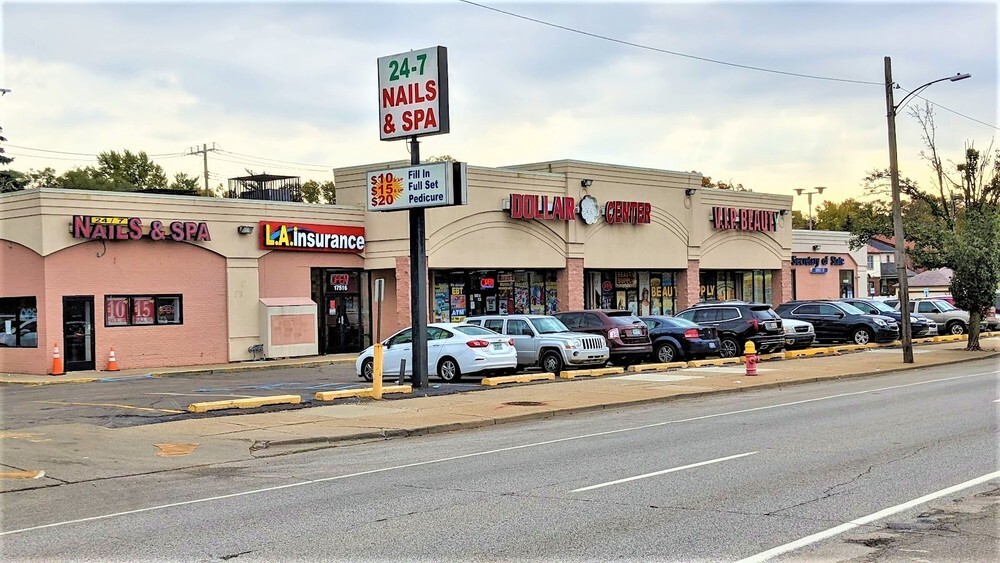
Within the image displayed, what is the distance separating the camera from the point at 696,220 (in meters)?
50.2

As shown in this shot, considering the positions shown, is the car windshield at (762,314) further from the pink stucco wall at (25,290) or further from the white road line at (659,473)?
the pink stucco wall at (25,290)

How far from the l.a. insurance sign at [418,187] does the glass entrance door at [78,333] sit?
1241 centimetres

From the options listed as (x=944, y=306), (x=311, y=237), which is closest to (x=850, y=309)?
(x=944, y=306)

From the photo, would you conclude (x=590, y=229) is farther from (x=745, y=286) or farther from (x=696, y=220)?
(x=745, y=286)

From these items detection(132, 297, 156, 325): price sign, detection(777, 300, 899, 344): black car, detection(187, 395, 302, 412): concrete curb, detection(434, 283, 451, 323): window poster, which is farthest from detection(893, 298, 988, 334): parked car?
detection(187, 395, 302, 412): concrete curb

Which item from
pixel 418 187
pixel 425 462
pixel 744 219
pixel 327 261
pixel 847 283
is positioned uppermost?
pixel 744 219

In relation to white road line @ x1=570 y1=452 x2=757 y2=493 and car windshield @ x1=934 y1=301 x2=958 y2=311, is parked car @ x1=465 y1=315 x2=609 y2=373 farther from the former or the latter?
car windshield @ x1=934 y1=301 x2=958 y2=311

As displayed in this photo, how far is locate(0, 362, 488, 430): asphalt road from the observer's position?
62.3 ft

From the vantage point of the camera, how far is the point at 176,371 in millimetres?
31688

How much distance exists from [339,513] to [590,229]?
1408 inches

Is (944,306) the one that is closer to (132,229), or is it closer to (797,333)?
(797,333)

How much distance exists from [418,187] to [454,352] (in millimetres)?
4223

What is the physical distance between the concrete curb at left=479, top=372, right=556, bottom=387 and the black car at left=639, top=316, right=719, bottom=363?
232 inches

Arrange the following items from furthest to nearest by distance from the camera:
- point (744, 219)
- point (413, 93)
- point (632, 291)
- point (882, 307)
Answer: point (744, 219), point (632, 291), point (882, 307), point (413, 93)
